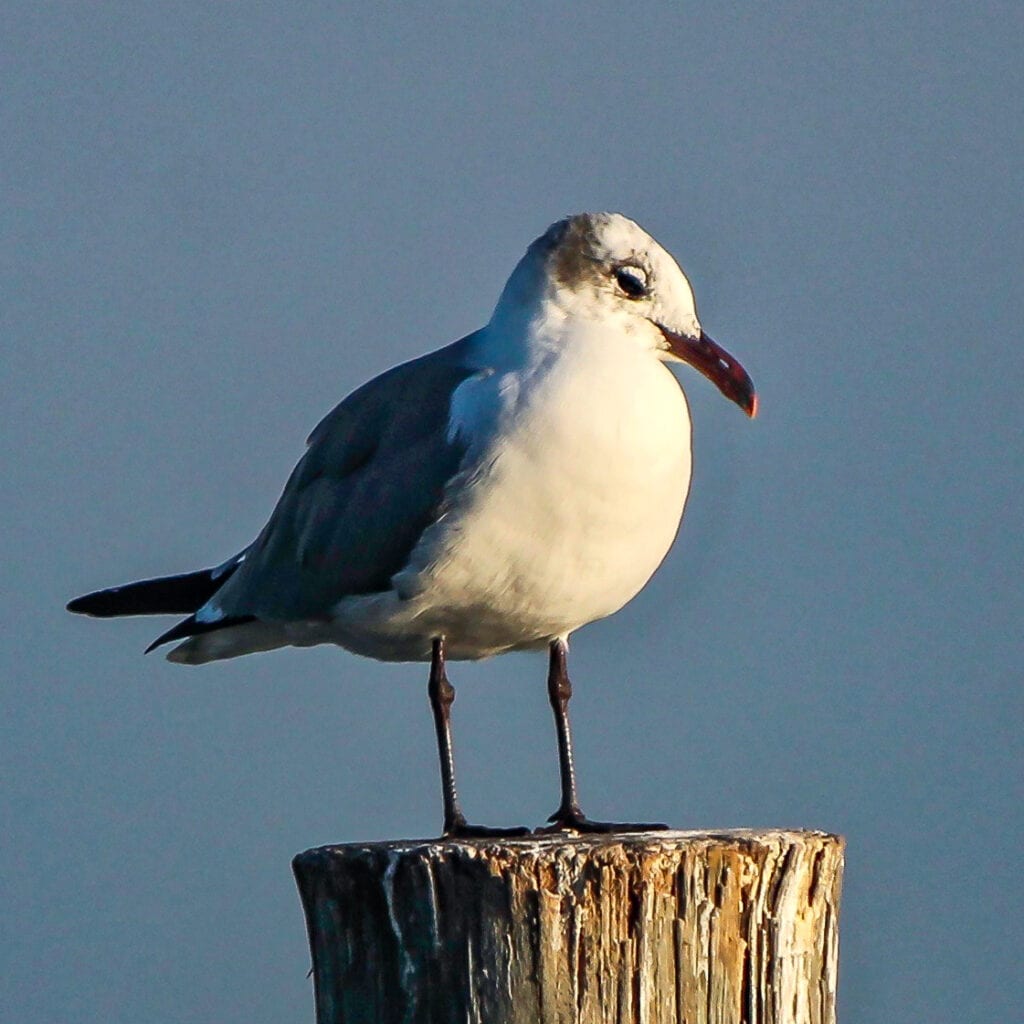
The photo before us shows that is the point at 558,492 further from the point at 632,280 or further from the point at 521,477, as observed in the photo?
the point at 632,280

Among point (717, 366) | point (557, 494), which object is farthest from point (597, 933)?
point (717, 366)

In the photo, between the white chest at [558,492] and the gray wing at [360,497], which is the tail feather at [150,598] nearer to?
the gray wing at [360,497]

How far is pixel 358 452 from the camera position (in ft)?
22.9

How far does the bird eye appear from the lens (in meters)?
6.57

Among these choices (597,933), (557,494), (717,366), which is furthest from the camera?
(717,366)

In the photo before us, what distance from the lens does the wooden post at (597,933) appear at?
4129mm

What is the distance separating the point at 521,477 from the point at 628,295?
838 millimetres

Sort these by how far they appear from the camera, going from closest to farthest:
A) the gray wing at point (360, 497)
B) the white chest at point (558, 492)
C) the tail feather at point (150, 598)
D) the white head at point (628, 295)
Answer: the white chest at point (558, 492) < the gray wing at point (360, 497) < the white head at point (628, 295) < the tail feather at point (150, 598)

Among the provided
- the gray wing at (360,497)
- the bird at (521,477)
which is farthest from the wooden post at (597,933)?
the gray wing at (360,497)

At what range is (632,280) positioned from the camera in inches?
259

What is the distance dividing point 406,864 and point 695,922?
63cm

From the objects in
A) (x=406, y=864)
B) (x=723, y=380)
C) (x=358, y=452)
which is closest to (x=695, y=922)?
(x=406, y=864)

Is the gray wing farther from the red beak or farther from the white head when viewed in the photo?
the red beak

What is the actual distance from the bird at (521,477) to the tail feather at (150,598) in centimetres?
119
